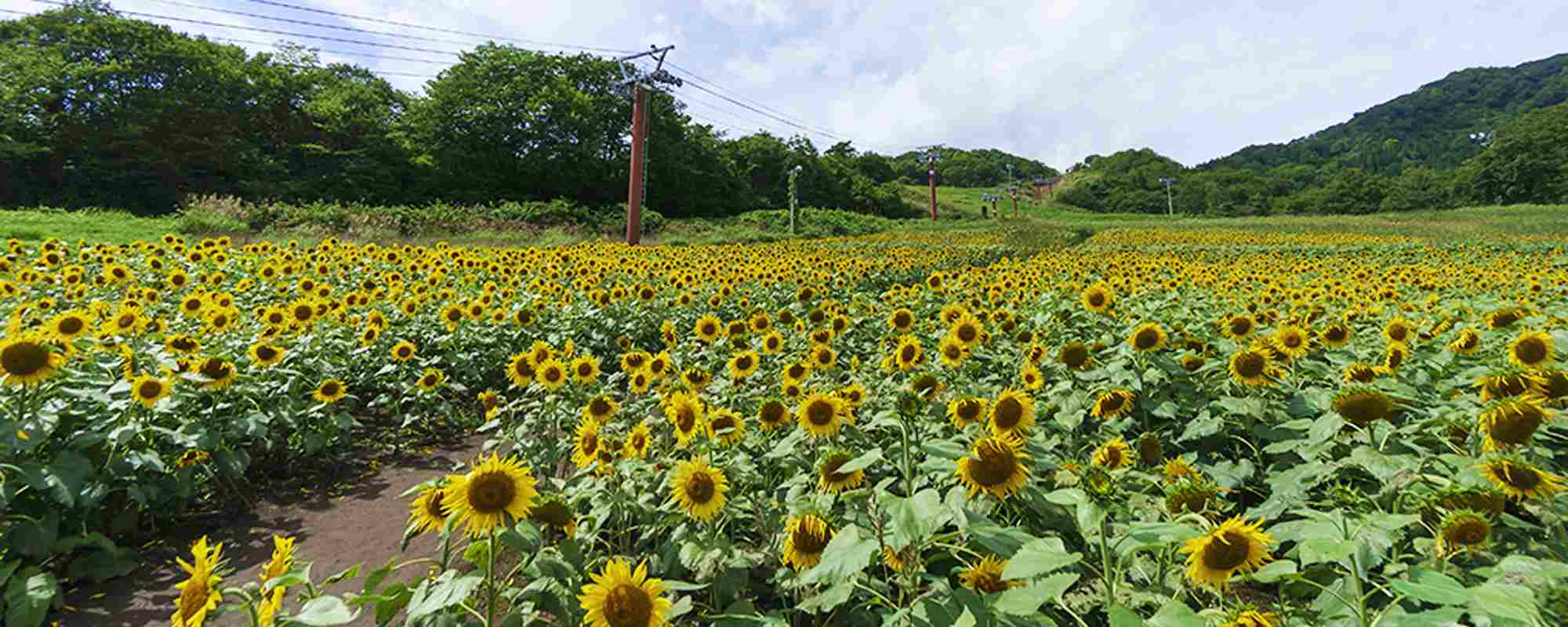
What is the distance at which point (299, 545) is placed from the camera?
329 centimetres

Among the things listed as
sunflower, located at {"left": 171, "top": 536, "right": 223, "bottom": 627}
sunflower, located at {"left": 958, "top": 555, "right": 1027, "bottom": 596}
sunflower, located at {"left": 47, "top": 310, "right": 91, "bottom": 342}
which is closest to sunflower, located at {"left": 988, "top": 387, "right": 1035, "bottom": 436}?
sunflower, located at {"left": 958, "top": 555, "right": 1027, "bottom": 596}

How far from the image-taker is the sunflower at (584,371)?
11.6 feet

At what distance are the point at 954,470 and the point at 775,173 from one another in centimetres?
6711

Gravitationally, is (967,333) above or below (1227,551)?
above

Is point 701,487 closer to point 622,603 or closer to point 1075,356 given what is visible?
point 622,603

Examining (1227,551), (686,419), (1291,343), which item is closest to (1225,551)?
(1227,551)

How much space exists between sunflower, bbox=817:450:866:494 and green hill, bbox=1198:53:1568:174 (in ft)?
431

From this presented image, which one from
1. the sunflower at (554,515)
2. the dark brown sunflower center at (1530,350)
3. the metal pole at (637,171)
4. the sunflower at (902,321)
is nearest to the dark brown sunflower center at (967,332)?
the sunflower at (902,321)

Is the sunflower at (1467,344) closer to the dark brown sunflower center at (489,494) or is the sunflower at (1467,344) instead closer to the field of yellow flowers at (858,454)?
the field of yellow flowers at (858,454)

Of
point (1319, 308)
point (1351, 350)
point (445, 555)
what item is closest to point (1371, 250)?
point (1319, 308)

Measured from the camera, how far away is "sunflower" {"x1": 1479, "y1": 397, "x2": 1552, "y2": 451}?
5.61 feet

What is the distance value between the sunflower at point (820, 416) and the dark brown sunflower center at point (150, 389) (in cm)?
294

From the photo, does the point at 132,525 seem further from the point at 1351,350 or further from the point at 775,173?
the point at 775,173

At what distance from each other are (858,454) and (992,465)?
2.64 feet
